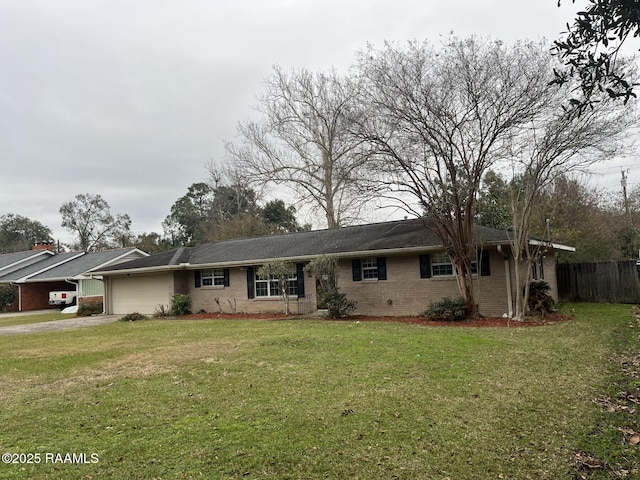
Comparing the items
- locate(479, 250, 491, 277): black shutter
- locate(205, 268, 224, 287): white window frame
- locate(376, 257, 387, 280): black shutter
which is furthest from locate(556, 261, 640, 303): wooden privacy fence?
locate(205, 268, 224, 287): white window frame

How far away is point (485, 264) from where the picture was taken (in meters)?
14.5

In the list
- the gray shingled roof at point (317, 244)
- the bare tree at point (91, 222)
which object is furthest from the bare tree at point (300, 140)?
the bare tree at point (91, 222)

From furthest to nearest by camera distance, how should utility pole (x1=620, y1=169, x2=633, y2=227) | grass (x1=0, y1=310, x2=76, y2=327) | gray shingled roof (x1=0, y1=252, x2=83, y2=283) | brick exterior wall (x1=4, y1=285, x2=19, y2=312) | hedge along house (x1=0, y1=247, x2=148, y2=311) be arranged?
1. utility pole (x1=620, y1=169, x2=633, y2=227)
2. gray shingled roof (x1=0, y1=252, x2=83, y2=283)
3. brick exterior wall (x1=4, y1=285, x2=19, y2=312)
4. hedge along house (x1=0, y1=247, x2=148, y2=311)
5. grass (x1=0, y1=310, x2=76, y2=327)

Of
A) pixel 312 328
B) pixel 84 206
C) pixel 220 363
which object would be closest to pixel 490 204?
pixel 312 328

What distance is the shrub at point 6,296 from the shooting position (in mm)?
28266

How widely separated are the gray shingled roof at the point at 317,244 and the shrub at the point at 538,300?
1948 mm

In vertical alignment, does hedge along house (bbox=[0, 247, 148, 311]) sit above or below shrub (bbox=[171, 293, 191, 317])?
above

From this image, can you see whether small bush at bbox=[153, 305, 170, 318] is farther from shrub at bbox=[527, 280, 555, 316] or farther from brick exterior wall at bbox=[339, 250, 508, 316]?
shrub at bbox=[527, 280, 555, 316]

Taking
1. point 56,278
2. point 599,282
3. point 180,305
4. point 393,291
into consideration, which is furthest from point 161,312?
point 599,282

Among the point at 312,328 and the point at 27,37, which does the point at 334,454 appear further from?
the point at 27,37

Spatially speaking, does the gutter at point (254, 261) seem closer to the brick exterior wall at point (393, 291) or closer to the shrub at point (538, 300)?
the brick exterior wall at point (393, 291)

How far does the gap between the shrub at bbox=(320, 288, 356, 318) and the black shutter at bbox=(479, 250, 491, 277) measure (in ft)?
15.2

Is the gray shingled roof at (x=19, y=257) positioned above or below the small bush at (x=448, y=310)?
above

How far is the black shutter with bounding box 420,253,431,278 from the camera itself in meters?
15.5
